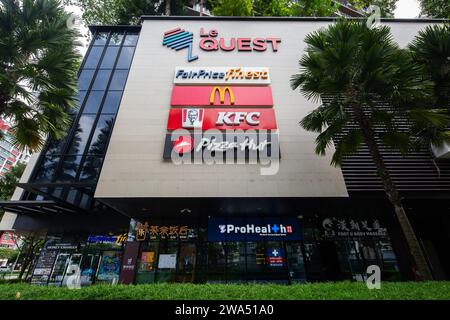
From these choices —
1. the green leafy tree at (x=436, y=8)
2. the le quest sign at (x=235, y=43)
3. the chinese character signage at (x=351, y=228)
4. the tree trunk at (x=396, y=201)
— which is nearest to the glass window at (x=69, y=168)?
the le quest sign at (x=235, y=43)

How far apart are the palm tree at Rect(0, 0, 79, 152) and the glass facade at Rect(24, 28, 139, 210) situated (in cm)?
267

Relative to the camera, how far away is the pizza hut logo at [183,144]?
9383 millimetres

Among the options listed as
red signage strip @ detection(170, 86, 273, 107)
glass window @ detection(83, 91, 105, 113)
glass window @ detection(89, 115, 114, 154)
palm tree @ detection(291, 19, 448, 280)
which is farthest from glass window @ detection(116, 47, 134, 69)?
palm tree @ detection(291, 19, 448, 280)

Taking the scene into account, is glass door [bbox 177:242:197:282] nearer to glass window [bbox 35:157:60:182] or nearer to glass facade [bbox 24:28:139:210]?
glass facade [bbox 24:28:139:210]

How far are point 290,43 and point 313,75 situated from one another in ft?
20.5

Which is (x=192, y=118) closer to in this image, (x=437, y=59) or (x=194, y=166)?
(x=194, y=166)

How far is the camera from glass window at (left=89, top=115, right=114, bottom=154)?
11492 mm

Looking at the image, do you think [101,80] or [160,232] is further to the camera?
[101,80]

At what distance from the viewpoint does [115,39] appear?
15156mm

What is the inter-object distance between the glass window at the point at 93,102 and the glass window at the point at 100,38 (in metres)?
4.26

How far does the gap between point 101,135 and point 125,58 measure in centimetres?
568

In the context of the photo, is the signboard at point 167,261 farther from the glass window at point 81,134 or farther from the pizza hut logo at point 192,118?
the glass window at point 81,134

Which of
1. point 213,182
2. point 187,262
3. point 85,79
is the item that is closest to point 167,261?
point 187,262
